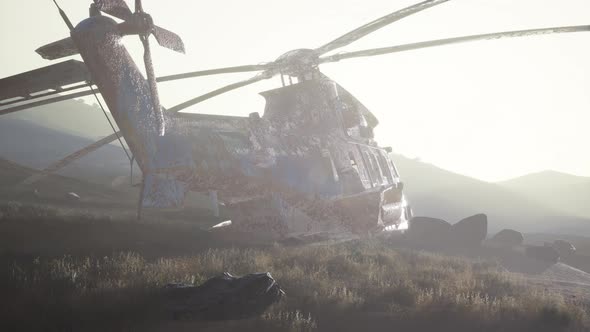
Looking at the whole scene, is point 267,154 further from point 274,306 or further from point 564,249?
point 564,249

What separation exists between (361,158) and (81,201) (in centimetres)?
1831

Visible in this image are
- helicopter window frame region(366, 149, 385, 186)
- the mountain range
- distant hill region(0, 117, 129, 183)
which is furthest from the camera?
the mountain range

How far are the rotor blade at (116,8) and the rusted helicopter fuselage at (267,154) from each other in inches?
8.9

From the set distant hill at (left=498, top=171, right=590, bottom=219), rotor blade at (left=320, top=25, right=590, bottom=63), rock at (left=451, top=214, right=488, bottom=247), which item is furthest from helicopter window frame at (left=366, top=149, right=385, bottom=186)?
distant hill at (left=498, top=171, right=590, bottom=219)

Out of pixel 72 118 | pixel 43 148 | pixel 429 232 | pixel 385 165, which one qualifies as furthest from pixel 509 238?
pixel 72 118

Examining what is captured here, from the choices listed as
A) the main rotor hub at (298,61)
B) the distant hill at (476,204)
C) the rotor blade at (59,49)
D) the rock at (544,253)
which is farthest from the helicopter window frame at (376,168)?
the distant hill at (476,204)

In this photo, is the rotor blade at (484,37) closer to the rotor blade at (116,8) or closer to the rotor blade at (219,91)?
the rotor blade at (219,91)

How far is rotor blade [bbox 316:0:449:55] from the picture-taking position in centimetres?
728

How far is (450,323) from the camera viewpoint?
654 centimetres

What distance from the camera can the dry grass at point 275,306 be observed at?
16.6 feet

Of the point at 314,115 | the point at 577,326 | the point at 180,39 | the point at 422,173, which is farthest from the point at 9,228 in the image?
the point at 422,173

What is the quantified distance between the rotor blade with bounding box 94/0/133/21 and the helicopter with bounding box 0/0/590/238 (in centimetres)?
2

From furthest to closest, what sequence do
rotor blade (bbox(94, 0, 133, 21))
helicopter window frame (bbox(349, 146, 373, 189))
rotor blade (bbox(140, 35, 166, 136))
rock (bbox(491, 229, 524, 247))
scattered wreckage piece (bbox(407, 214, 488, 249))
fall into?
rock (bbox(491, 229, 524, 247)), scattered wreckage piece (bbox(407, 214, 488, 249)), helicopter window frame (bbox(349, 146, 373, 189)), rotor blade (bbox(140, 35, 166, 136)), rotor blade (bbox(94, 0, 133, 21))

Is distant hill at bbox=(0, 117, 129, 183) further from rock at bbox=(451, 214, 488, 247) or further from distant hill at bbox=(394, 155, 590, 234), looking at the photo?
distant hill at bbox=(394, 155, 590, 234)
